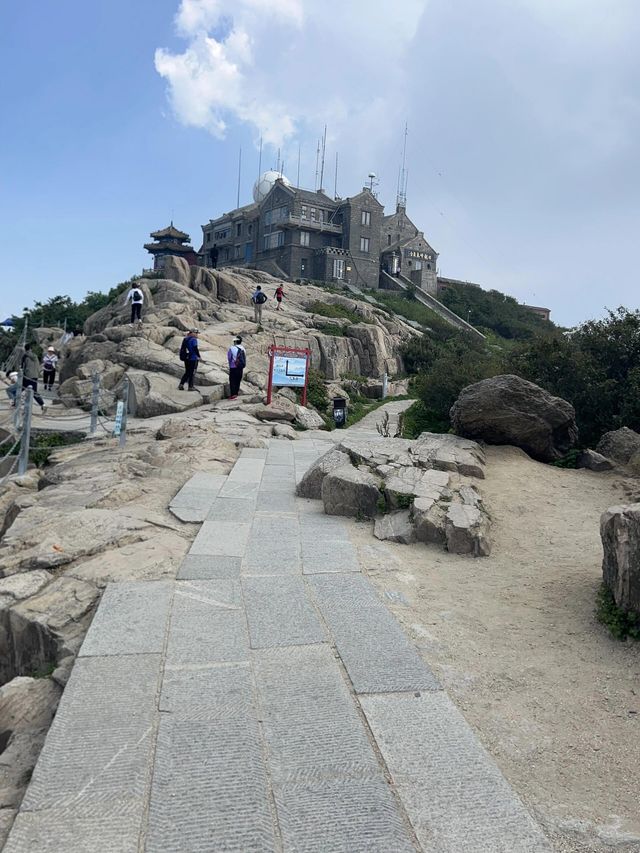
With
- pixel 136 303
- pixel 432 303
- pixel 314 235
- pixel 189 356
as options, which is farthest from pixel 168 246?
pixel 189 356

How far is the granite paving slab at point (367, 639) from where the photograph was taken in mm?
3547

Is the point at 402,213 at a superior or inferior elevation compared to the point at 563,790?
superior

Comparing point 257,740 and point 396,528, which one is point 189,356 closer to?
point 396,528

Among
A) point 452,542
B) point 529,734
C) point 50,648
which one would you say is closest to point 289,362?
point 452,542

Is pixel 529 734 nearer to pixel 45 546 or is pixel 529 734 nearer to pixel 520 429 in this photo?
pixel 45 546

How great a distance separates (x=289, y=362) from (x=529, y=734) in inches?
523

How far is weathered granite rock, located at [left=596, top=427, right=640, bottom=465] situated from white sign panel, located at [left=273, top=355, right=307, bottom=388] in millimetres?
7194

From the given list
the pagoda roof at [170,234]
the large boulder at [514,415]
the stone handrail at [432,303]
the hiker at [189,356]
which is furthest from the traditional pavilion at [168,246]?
the large boulder at [514,415]

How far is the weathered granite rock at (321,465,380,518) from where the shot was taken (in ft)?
23.8

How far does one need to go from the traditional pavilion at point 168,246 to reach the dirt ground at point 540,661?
53.0m

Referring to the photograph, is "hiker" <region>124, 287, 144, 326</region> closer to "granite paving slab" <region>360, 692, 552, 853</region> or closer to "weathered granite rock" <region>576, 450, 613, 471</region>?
"weathered granite rock" <region>576, 450, 613, 471</region>

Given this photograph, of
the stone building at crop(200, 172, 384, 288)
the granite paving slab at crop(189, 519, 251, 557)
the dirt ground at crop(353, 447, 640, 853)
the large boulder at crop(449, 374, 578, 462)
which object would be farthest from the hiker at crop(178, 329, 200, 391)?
the stone building at crop(200, 172, 384, 288)

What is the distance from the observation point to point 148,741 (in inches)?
114

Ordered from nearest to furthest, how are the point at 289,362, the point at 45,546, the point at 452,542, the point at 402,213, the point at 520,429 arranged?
the point at 45,546, the point at 452,542, the point at 520,429, the point at 289,362, the point at 402,213
